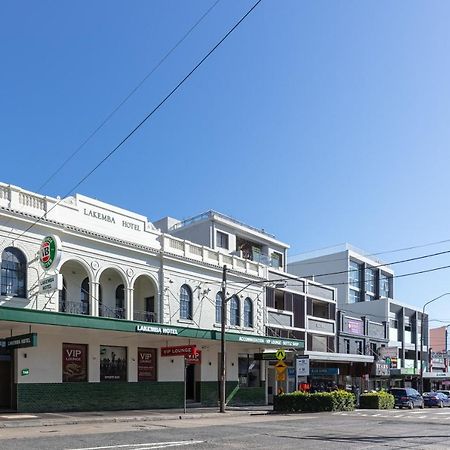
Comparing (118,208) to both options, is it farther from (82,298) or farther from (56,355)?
(56,355)

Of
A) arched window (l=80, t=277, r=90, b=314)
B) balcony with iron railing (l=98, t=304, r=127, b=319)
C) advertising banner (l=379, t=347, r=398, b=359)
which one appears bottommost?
advertising banner (l=379, t=347, r=398, b=359)

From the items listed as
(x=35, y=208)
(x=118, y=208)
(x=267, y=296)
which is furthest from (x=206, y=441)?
(x=267, y=296)

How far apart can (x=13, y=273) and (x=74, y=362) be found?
5.59 metres

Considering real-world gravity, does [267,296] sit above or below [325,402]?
above

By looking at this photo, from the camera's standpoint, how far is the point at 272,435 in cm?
1780

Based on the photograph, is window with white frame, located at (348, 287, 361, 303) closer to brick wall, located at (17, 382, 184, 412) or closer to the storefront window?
the storefront window

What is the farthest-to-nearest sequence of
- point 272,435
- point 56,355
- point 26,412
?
point 56,355, point 26,412, point 272,435

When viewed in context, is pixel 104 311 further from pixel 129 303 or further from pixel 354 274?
pixel 354 274

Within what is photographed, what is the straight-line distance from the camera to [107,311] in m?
30.3

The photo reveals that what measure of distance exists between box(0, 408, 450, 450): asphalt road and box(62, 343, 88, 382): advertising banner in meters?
6.26

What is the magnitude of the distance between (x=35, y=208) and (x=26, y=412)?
27.9 feet

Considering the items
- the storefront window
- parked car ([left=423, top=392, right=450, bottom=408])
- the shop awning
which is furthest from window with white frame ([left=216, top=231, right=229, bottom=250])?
parked car ([left=423, top=392, right=450, bottom=408])

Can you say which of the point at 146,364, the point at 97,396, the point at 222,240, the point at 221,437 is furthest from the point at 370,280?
the point at 221,437

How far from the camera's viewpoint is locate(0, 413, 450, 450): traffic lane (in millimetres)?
14781
